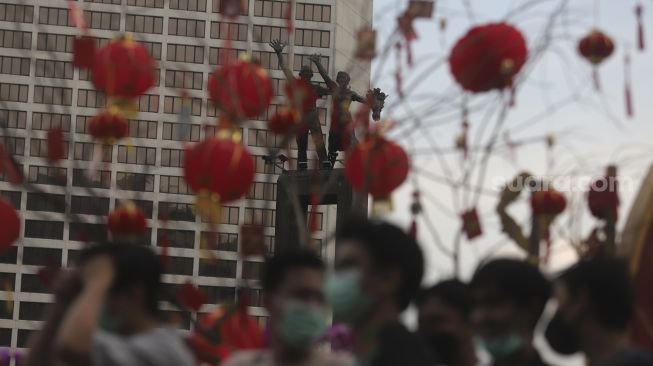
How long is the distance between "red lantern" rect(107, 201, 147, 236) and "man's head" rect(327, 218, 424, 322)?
137 inches

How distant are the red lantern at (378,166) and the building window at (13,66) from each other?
5960cm

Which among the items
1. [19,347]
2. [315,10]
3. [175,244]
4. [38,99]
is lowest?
[19,347]

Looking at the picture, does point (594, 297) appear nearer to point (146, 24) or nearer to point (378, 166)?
point (378, 166)

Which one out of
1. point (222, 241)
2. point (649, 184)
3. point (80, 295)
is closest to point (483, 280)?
point (80, 295)

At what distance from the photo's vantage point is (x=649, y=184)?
6.93m

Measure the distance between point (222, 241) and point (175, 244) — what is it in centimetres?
285

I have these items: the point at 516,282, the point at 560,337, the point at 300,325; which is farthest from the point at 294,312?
the point at 560,337

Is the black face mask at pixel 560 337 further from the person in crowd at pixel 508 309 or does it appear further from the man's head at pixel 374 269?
the man's head at pixel 374 269

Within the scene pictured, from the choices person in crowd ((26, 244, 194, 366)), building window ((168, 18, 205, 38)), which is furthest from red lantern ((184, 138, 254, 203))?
building window ((168, 18, 205, 38))

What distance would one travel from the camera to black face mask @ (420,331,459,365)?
18.5 feet

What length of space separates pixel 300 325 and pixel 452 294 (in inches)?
40.0

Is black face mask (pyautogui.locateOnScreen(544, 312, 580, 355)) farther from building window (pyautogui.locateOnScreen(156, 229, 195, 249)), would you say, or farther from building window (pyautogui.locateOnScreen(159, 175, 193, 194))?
building window (pyautogui.locateOnScreen(156, 229, 195, 249))

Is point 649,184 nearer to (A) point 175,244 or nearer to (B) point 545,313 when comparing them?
(B) point 545,313

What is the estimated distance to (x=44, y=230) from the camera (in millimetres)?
67125
